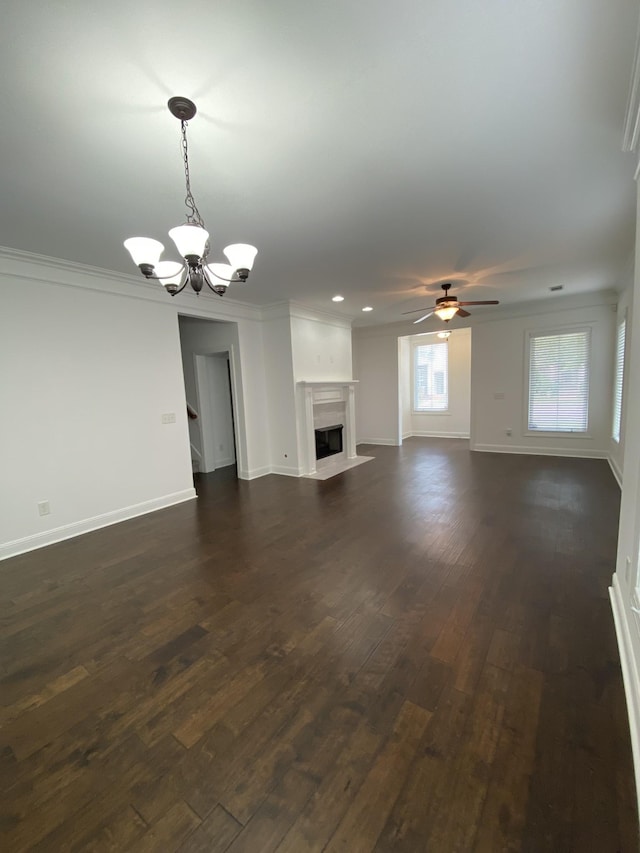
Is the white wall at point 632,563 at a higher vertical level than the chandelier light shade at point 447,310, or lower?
lower

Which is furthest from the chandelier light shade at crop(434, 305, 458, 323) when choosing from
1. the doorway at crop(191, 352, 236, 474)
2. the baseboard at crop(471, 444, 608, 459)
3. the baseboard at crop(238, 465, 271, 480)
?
the baseboard at crop(238, 465, 271, 480)

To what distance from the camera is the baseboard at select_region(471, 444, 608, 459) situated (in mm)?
6207

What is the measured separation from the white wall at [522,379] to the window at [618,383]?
1.14ft

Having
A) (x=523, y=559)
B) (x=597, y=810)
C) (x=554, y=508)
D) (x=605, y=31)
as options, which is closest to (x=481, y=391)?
(x=554, y=508)

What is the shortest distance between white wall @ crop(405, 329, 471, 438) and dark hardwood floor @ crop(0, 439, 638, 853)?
5711 millimetres

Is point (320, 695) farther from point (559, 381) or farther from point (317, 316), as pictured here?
point (559, 381)

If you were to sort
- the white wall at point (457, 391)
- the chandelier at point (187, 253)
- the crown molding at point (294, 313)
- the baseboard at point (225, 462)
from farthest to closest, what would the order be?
the white wall at point (457, 391), the baseboard at point (225, 462), the crown molding at point (294, 313), the chandelier at point (187, 253)

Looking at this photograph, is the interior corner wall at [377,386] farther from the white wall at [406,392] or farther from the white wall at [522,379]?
the white wall at [522,379]

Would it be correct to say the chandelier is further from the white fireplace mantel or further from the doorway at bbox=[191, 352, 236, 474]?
the doorway at bbox=[191, 352, 236, 474]

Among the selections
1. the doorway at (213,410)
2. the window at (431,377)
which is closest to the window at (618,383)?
the window at (431,377)

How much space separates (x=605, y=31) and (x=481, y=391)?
6168 mm

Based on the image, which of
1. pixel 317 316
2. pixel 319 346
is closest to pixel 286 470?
pixel 319 346

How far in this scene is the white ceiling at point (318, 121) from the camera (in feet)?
4.40

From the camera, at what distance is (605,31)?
4.60ft
